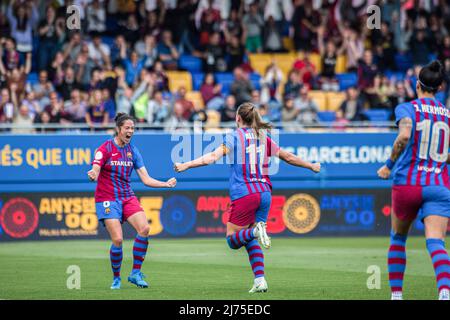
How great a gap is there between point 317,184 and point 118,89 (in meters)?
4.68

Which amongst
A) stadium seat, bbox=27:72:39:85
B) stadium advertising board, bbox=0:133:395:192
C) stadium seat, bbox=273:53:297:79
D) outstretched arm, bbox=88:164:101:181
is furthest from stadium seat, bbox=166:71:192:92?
outstretched arm, bbox=88:164:101:181

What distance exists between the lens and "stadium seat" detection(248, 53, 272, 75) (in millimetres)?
24844

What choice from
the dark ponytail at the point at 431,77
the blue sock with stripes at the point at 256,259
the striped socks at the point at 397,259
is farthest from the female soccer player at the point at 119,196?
the dark ponytail at the point at 431,77

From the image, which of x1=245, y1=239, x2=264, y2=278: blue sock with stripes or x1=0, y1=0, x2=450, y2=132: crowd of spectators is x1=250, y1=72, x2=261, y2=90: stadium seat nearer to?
x1=0, y1=0, x2=450, y2=132: crowd of spectators

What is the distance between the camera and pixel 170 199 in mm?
19875

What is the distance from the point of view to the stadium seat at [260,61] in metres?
24.8

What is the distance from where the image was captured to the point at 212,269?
14703 mm

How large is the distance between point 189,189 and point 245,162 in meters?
8.64

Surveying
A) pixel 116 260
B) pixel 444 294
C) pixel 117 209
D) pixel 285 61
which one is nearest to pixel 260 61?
pixel 285 61

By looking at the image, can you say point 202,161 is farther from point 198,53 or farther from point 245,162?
point 198,53

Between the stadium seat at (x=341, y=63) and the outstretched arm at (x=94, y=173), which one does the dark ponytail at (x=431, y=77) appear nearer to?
the outstretched arm at (x=94, y=173)

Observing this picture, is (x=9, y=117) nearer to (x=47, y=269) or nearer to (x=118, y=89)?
(x=118, y=89)

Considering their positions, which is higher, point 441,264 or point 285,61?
point 285,61

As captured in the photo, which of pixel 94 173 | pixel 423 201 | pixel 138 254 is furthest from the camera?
pixel 138 254
